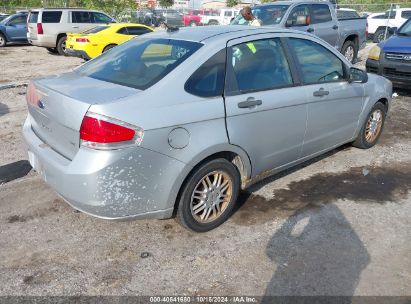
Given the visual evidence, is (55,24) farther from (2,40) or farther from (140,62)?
(140,62)

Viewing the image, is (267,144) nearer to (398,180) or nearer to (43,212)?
(398,180)

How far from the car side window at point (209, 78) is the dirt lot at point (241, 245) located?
1.26 meters

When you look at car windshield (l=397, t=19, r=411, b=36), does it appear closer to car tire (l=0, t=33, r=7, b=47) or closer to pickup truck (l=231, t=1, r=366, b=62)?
pickup truck (l=231, t=1, r=366, b=62)

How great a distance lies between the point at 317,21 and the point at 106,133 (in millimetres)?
9033

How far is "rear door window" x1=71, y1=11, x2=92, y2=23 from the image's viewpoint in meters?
15.9

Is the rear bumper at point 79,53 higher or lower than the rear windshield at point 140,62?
lower

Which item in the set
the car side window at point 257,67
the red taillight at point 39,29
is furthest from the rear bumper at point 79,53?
the car side window at point 257,67

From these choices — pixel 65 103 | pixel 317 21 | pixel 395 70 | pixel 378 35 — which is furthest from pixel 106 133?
pixel 378 35

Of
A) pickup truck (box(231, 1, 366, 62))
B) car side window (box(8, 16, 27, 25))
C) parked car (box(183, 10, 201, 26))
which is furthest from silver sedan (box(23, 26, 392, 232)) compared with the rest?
parked car (box(183, 10, 201, 26))

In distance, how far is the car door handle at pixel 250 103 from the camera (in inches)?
133

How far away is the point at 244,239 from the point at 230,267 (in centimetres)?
41

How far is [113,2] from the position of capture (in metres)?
23.2

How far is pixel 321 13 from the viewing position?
10445mm

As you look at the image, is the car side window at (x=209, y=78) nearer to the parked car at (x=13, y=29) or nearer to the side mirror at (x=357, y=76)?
the side mirror at (x=357, y=76)
